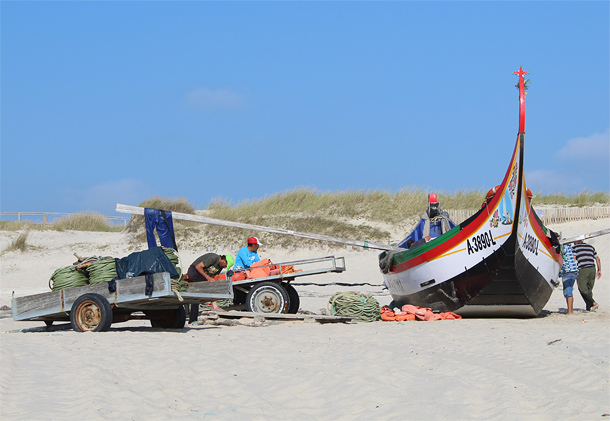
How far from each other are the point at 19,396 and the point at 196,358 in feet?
6.88

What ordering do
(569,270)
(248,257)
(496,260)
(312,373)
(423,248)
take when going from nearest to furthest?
1. (312,373)
2. (496,260)
3. (423,248)
4. (248,257)
5. (569,270)

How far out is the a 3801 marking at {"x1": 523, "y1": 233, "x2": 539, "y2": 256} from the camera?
1175cm

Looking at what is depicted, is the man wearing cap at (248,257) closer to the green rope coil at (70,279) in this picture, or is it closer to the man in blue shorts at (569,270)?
the green rope coil at (70,279)

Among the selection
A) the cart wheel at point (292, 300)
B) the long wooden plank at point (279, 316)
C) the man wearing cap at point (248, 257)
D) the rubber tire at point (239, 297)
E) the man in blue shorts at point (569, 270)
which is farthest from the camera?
the man in blue shorts at point (569, 270)

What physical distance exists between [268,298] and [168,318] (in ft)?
5.94

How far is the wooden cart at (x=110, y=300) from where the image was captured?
9.55m

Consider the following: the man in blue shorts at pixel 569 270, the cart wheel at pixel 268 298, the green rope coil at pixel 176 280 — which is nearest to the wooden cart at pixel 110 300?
the green rope coil at pixel 176 280

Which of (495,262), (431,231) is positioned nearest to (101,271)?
(495,262)

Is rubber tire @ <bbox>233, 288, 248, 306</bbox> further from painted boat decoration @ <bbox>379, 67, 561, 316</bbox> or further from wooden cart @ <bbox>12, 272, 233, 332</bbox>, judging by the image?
painted boat decoration @ <bbox>379, 67, 561, 316</bbox>

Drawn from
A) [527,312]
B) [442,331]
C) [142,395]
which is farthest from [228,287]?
[527,312]

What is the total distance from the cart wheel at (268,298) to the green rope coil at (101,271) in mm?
2614

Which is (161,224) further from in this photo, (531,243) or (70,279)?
(531,243)

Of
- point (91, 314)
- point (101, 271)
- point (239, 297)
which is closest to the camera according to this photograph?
point (91, 314)

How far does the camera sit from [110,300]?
988 centimetres
